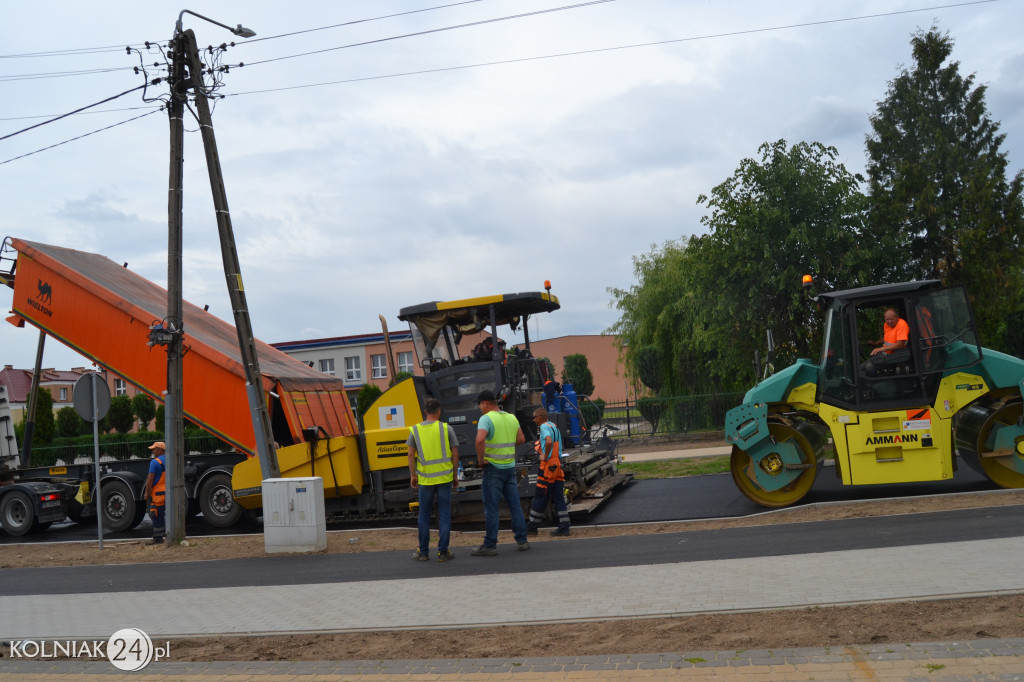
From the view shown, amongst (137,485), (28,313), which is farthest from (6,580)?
(28,313)

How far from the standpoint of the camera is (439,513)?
961 cm

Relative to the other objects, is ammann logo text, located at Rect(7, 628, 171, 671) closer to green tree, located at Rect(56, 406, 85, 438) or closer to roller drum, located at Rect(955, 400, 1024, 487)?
roller drum, located at Rect(955, 400, 1024, 487)

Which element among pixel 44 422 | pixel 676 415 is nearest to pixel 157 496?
pixel 676 415

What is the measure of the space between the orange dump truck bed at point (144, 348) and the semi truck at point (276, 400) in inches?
0.9

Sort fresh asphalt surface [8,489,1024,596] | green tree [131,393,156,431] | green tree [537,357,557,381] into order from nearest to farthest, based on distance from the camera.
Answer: fresh asphalt surface [8,489,1024,596] < green tree [537,357,557,381] < green tree [131,393,156,431]

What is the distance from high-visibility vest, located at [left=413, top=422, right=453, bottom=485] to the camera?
381 inches

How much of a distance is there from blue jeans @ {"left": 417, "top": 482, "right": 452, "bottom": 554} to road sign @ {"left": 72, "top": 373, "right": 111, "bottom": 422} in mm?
5551

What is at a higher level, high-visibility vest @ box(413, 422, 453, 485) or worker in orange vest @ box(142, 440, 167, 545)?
high-visibility vest @ box(413, 422, 453, 485)

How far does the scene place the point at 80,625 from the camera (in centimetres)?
760

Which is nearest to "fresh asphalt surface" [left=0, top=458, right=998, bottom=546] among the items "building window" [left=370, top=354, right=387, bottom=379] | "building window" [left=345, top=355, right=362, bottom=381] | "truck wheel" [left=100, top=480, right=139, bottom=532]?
"truck wheel" [left=100, top=480, right=139, bottom=532]

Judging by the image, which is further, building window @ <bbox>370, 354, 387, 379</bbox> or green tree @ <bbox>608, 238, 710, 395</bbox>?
building window @ <bbox>370, 354, 387, 379</bbox>

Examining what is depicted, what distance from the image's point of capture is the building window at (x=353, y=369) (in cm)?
5881

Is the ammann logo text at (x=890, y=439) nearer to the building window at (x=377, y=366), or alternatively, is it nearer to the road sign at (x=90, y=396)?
the road sign at (x=90, y=396)

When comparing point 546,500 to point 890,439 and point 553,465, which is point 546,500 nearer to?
point 553,465
